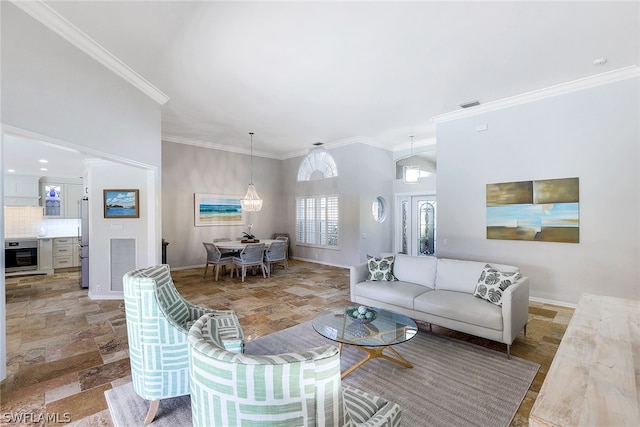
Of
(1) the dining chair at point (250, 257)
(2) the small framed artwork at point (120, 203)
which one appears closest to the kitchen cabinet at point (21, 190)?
(2) the small framed artwork at point (120, 203)

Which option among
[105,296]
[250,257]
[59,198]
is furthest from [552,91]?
[59,198]

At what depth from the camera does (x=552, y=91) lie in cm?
440

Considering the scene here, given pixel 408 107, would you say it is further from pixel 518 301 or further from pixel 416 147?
pixel 518 301

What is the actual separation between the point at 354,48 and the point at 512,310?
336 cm

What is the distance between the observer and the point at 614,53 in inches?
137

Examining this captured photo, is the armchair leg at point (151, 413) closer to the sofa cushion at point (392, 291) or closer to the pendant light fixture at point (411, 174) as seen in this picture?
the sofa cushion at point (392, 291)

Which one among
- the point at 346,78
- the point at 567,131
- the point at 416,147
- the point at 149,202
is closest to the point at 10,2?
the point at 149,202

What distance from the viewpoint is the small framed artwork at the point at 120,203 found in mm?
4875

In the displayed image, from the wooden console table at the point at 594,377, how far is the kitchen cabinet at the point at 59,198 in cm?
1095

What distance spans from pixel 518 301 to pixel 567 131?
120 inches

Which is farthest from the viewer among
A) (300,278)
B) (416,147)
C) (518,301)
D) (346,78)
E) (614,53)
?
(416,147)

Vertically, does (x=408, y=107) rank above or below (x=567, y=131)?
above

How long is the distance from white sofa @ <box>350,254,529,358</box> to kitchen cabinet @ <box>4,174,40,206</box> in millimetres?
9208

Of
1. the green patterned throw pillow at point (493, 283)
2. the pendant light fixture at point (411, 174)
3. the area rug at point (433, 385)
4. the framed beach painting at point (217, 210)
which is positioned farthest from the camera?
the pendant light fixture at point (411, 174)
